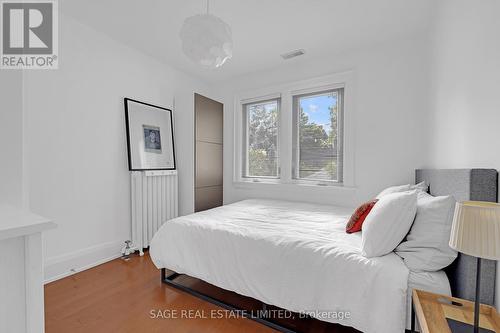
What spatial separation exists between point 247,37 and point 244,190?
2.18 m

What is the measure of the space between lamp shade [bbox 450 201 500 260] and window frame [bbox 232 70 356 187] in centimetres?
221

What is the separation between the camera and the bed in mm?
1181

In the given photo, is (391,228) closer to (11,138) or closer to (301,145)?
(11,138)

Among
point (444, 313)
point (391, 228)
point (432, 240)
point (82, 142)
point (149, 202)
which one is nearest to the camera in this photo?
point (444, 313)

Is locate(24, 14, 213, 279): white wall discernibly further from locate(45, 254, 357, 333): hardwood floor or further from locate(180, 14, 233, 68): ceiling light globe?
locate(180, 14, 233, 68): ceiling light globe

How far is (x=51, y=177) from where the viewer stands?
7.24 ft

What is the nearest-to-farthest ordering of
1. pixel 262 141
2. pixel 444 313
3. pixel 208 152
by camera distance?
pixel 444 313 < pixel 208 152 < pixel 262 141

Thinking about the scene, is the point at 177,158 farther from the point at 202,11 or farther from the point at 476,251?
the point at 476,251

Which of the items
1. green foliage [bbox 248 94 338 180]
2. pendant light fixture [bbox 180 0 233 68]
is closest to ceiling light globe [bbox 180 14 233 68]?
pendant light fixture [bbox 180 0 233 68]

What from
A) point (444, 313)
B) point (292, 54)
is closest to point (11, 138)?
point (444, 313)

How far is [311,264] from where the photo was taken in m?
1.45

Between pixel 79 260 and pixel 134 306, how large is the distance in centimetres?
104

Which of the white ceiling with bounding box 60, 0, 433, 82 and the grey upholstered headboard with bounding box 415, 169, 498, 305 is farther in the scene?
the white ceiling with bounding box 60, 0, 433, 82

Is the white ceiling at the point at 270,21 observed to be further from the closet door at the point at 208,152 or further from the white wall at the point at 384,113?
the closet door at the point at 208,152
